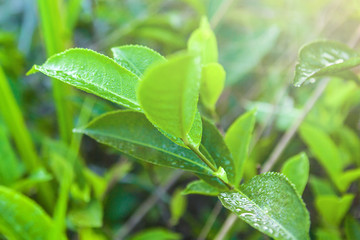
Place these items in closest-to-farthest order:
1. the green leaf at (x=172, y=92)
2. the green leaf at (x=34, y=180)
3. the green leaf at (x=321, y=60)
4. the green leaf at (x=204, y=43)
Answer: the green leaf at (x=172, y=92) → the green leaf at (x=321, y=60) → the green leaf at (x=204, y=43) → the green leaf at (x=34, y=180)

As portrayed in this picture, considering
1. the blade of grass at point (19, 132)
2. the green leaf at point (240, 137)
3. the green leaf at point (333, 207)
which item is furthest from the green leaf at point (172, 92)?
the blade of grass at point (19, 132)

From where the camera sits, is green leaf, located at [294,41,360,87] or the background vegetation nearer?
green leaf, located at [294,41,360,87]

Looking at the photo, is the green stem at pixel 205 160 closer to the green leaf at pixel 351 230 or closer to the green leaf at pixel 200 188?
the green leaf at pixel 200 188

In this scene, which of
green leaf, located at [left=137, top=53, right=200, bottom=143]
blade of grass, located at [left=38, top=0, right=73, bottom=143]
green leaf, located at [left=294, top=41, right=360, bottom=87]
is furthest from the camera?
blade of grass, located at [left=38, top=0, right=73, bottom=143]

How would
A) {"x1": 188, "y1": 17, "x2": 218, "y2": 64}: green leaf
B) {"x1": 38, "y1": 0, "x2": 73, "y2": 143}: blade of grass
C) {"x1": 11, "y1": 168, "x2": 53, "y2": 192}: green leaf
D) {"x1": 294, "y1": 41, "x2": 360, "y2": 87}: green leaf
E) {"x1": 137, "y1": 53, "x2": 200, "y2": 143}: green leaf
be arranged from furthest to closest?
{"x1": 38, "y1": 0, "x2": 73, "y2": 143}: blade of grass → {"x1": 11, "y1": 168, "x2": 53, "y2": 192}: green leaf → {"x1": 188, "y1": 17, "x2": 218, "y2": 64}: green leaf → {"x1": 294, "y1": 41, "x2": 360, "y2": 87}: green leaf → {"x1": 137, "y1": 53, "x2": 200, "y2": 143}: green leaf

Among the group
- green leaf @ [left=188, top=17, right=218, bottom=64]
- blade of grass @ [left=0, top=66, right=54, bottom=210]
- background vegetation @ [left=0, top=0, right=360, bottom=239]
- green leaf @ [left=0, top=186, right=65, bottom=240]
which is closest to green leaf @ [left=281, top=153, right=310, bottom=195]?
background vegetation @ [left=0, top=0, right=360, bottom=239]

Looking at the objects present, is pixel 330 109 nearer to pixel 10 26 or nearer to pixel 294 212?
pixel 294 212

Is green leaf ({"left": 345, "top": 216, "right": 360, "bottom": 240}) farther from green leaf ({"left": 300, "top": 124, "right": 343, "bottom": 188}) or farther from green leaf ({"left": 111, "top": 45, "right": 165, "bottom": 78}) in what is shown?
green leaf ({"left": 111, "top": 45, "right": 165, "bottom": 78})
